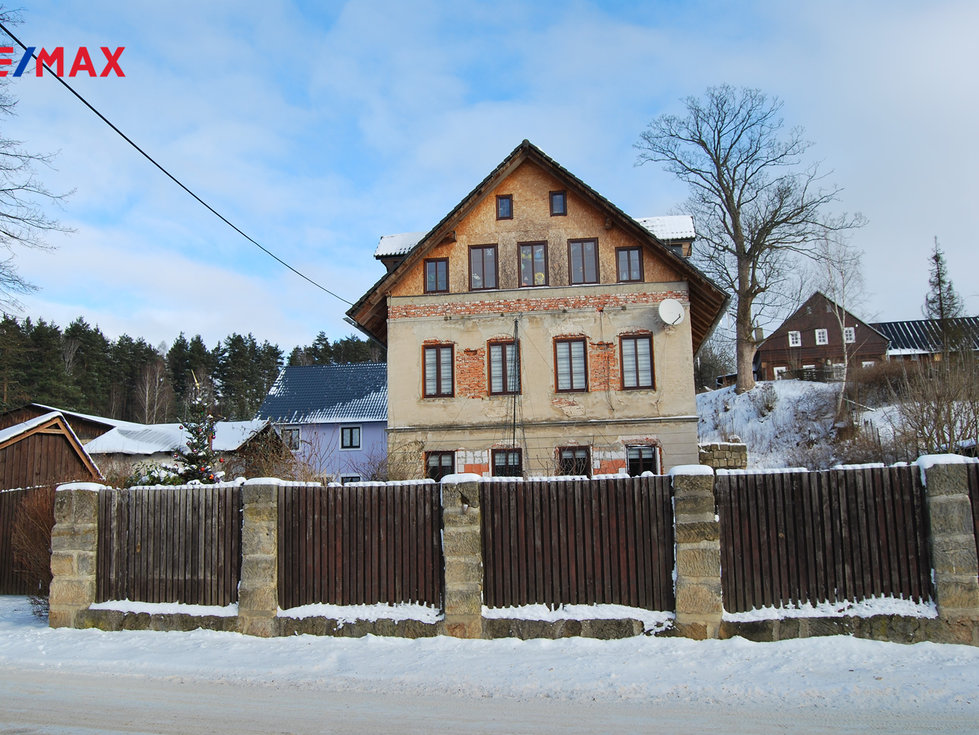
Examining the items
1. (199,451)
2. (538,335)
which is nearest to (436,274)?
(538,335)

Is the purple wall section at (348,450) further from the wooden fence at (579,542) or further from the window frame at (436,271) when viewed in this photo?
the wooden fence at (579,542)

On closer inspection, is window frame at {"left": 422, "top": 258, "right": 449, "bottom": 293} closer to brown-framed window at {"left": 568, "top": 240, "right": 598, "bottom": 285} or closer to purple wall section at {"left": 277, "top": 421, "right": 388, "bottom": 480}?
brown-framed window at {"left": 568, "top": 240, "right": 598, "bottom": 285}

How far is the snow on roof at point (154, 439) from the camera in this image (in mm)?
37344

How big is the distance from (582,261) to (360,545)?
1465 centimetres

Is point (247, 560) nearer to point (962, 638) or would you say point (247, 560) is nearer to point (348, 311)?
point (962, 638)

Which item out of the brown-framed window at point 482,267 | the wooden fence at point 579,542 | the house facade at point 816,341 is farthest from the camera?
the house facade at point 816,341

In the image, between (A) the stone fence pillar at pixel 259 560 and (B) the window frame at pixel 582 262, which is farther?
(B) the window frame at pixel 582 262

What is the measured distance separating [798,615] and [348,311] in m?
16.8

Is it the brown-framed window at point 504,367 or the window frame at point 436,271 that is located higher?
the window frame at point 436,271

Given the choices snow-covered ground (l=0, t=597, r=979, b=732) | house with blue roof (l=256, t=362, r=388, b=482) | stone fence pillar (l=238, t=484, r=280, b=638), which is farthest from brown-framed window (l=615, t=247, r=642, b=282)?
house with blue roof (l=256, t=362, r=388, b=482)

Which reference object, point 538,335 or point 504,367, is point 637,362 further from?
point 504,367

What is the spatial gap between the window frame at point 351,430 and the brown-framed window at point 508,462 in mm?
21004

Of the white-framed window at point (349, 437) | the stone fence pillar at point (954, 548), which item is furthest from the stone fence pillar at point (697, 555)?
the white-framed window at point (349, 437)

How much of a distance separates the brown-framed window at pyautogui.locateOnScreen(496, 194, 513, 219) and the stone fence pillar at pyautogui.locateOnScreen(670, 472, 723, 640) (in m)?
15.0
